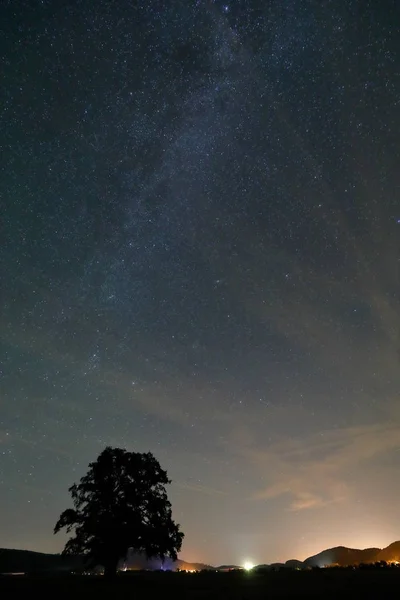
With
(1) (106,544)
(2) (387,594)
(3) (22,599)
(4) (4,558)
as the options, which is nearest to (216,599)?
(2) (387,594)

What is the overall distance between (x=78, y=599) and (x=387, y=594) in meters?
11.2

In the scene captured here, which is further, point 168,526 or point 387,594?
point 168,526

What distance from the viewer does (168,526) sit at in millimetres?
35594

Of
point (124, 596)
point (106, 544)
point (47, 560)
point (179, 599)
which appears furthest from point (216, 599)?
point (47, 560)

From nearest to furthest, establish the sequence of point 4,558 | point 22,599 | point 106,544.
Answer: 1. point 22,599
2. point 106,544
3. point 4,558

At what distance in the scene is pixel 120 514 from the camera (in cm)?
3406

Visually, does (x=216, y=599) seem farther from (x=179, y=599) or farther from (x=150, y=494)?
(x=150, y=494)

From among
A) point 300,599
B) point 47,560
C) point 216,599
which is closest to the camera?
point 300,599

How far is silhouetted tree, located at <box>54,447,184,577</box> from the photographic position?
109ft

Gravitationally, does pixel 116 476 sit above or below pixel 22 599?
above

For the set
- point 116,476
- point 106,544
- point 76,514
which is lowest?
point 106,544

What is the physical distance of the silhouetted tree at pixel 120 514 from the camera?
33.3m

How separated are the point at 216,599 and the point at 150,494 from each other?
20.4m

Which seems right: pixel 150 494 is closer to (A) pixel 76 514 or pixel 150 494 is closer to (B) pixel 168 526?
(B) pixel 168 526
